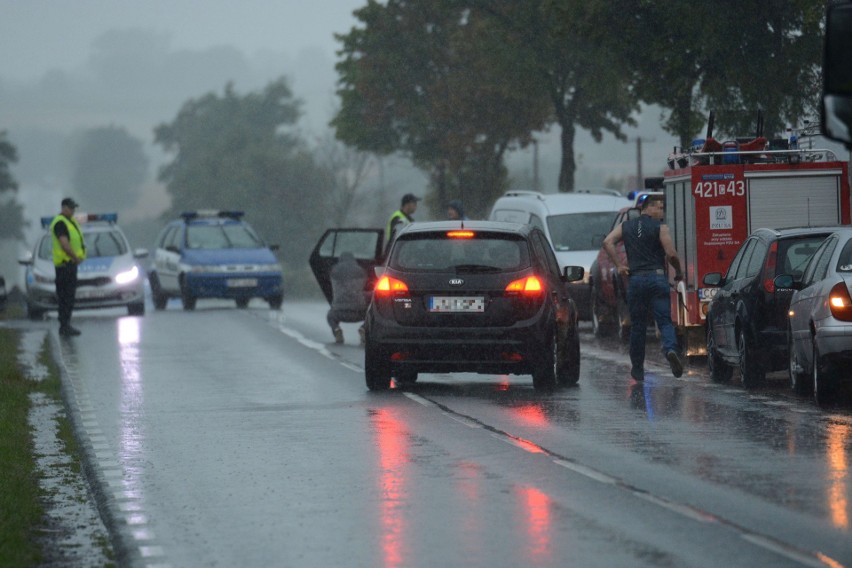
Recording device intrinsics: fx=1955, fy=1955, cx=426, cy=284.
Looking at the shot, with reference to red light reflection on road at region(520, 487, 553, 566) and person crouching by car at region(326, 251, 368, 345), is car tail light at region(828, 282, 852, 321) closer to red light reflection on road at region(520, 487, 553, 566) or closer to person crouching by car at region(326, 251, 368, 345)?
red light reflection on road at region(520, 487, 553, 566)

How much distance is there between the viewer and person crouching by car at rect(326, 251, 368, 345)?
26688mm

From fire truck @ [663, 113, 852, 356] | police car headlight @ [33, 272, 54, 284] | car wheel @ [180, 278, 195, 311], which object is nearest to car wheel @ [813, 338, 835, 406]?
fire truck @ [663, 113, 852, 356]

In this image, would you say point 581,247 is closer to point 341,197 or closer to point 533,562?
point 533,562

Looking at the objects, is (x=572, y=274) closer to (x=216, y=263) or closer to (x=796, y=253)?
(x=796, y=253)

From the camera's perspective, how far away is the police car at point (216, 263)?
37.4 m

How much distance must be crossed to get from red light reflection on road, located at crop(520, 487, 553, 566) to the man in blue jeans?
8291 mm

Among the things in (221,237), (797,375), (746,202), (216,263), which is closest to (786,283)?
(797,375)

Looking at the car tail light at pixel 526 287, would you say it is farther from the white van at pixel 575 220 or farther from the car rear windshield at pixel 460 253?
the white van at pixel 575 220

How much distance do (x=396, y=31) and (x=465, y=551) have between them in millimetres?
64317

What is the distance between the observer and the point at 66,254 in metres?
28.4

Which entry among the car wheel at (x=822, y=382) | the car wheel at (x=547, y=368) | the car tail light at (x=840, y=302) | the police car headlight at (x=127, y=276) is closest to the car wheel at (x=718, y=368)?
the car wheel at (x=547, y=368)

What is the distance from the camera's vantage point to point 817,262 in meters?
16.9

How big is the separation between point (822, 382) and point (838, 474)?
4498 mm

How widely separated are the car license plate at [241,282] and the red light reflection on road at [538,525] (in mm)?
26579
